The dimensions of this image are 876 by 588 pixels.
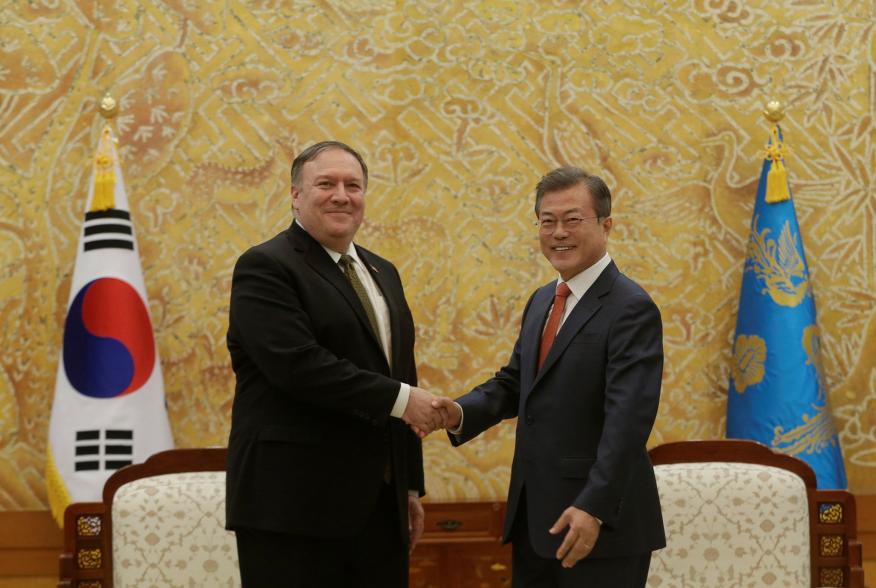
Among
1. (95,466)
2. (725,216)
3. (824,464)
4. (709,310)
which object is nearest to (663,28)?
(725,216)

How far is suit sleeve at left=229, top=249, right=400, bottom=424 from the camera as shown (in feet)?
7.59

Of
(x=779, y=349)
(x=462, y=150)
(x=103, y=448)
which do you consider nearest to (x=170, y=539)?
(x=103, y=448)

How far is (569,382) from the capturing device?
237 centimetres

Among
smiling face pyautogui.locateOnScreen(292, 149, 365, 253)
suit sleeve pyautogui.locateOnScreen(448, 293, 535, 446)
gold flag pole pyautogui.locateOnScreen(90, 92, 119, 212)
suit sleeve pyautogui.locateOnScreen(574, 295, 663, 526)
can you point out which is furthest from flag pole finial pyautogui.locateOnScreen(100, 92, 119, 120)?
suit sleeve pyautogui.locateOnScreen(574, 295, 663, 526)

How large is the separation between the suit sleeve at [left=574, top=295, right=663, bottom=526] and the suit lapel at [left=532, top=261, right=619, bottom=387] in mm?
82

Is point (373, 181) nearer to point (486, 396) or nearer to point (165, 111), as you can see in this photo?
point (165, 111)

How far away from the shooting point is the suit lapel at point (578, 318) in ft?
7.88

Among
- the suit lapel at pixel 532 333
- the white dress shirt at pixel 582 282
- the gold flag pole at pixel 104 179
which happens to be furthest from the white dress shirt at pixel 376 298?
the gold flag pole at pixel 104 179

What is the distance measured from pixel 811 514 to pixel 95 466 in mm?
2653

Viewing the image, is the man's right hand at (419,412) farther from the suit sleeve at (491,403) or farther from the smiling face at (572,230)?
the smiling face at (572,230)

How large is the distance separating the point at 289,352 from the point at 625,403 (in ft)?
2.66

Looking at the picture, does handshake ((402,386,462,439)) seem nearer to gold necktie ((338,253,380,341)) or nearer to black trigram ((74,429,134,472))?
gold necktie ((338,253,380,341))

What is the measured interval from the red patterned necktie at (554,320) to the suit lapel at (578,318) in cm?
5

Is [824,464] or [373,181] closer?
[824,464]
